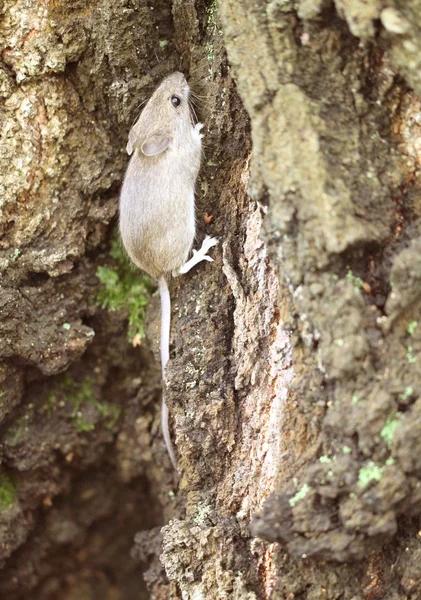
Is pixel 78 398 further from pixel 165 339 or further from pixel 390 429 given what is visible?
pixel 390 429

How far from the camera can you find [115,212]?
12.4 feet

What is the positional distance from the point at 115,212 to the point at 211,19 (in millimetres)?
1147

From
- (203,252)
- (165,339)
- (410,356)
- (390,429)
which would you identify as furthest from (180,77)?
(390,429)

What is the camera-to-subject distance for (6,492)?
13.1ft

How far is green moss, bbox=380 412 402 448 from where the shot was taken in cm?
231

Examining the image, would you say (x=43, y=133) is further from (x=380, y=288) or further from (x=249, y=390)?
(x=380, y=288)

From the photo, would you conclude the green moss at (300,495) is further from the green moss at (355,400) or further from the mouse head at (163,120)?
the mouse head at (163,120)

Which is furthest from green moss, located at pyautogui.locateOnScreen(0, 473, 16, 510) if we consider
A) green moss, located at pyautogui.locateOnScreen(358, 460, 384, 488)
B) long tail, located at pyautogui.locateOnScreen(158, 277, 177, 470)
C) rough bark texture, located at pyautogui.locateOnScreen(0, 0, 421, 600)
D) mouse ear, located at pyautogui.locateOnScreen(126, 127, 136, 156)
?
green moss, located at pyautogui.locateOnScreen(358, 460, 384, 488)

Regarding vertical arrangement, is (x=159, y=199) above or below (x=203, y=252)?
above

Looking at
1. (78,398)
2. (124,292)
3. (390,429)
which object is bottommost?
(78,398)

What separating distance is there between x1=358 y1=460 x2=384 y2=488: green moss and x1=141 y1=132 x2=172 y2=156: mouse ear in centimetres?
215

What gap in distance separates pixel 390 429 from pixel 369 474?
17 centimetres

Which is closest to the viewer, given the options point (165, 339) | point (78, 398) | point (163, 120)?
point (165, 339)

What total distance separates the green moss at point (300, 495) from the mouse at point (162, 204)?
1208mm
